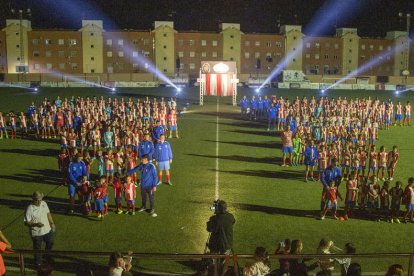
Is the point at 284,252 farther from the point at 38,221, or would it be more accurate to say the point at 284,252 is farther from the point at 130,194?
the point at 130,194

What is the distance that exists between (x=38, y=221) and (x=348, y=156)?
37.1 feet

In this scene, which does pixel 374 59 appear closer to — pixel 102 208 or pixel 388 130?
pixel 388 130

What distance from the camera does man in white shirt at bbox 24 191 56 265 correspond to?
27.1 ft

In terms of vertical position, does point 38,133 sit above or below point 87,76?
below

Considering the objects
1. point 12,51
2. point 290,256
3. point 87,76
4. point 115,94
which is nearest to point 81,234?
point 290,256

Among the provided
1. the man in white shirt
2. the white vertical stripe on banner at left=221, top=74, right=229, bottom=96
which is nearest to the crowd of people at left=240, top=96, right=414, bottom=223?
the man in white shirt

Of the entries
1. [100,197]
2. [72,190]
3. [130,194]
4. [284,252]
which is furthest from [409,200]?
[72,190]

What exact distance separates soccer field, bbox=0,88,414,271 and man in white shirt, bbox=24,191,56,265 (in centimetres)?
141

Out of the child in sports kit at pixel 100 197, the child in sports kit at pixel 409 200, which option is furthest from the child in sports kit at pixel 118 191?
the child in sports kit at pixel 409 200

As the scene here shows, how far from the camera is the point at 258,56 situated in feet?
255

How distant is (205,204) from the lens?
13250 mm

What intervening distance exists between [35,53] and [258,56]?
35970 mm

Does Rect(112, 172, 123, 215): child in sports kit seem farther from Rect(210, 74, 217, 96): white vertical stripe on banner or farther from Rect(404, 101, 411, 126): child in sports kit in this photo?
Rect(210, 74, 217, 96): white vertical stripe on banner

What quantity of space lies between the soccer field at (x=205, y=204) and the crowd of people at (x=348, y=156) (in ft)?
1.95
